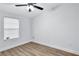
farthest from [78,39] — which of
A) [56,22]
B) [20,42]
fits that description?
[20,42]

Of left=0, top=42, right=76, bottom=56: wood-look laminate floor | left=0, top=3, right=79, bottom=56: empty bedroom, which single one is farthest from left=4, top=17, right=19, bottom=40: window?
left=0, top=42, right=76, bottom=56: wood-look laminate floor

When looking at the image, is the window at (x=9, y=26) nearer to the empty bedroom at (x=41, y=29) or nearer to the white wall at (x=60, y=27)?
the empty bedroom at (x=41, y=29)

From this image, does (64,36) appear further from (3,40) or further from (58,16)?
(3,40)

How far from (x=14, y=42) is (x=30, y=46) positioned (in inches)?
13.8

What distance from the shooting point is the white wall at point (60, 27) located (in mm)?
1446

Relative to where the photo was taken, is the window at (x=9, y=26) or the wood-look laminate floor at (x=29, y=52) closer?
the wood-look laminate floor at (x=29, y=52)

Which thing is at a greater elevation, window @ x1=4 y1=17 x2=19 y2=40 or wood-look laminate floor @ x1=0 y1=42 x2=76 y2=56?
window @ x1=4 y1=17 x2=19 y2=40

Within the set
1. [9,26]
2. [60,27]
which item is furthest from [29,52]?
[60,27]

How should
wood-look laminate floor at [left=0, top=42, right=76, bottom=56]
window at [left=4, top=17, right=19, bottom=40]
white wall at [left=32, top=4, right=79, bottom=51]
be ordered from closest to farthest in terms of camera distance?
wood-look laminate floor at [left=0, top=42, right=76, bottom=56], window at [left=4, top=17, right=19, bottom=40], white wall at [left=32, top=4, right=79, bottom=51]

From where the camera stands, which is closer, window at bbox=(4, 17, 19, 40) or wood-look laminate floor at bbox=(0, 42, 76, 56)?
wood-look laminate floor at bbox=(0, 42, 76, 56)

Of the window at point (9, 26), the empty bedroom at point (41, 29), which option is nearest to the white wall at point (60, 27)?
the empty bedroom at point (41, 29)

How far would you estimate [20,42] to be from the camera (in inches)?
57.8

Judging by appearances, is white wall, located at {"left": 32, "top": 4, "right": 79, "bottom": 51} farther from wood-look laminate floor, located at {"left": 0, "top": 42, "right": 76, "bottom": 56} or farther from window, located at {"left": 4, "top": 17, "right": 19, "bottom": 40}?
window, located at {"left": 4, "top": 17, "right": 19, "bottom": 40}

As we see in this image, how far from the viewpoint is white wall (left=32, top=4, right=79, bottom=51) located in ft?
4.75
